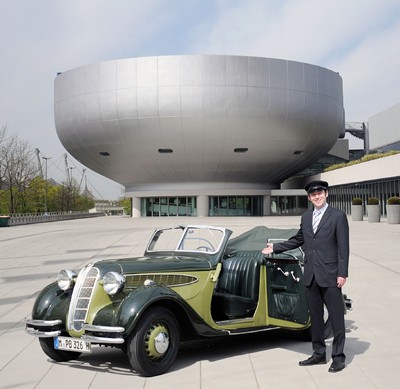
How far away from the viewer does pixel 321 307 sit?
5398 mm

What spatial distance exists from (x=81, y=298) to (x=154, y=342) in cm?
85

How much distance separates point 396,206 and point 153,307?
29059mm

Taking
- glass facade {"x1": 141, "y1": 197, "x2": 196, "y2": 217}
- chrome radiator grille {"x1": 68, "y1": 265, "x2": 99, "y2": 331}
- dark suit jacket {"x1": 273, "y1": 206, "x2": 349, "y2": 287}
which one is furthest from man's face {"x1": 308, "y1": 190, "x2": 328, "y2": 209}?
glass facade {"x1": 141, "y1": 197, "x2": 196, "y2": 217}

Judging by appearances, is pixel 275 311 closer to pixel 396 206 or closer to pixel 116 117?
pixel 396 206

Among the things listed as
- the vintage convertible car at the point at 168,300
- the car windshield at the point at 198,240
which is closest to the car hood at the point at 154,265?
the vintage convertible car at the point at 168,300

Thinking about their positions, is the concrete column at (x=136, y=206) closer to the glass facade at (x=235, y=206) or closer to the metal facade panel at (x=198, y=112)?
the metal facade panel at (x=198, y=112)

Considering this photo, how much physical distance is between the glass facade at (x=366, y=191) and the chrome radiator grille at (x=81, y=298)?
35951 mm

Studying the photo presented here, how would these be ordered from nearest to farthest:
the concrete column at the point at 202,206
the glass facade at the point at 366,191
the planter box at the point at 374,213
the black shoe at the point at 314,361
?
1. the black shoe at the point at 314,361
2. the planter box at the point at 374,213
3. the glass facade at the point at 366,191
4. the concrete column at the point at 202,206

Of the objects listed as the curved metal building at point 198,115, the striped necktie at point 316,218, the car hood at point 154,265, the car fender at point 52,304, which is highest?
the curved metal building at point 198,115

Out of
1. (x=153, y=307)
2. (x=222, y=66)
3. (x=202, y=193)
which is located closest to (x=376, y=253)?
(x=153, y=307)

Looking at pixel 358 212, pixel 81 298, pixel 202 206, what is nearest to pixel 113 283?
pixel 81 298

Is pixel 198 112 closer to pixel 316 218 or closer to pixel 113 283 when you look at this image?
pixel 316 218

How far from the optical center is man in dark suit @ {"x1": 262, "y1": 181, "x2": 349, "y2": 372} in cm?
510

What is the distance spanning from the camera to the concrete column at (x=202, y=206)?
5688 cm
